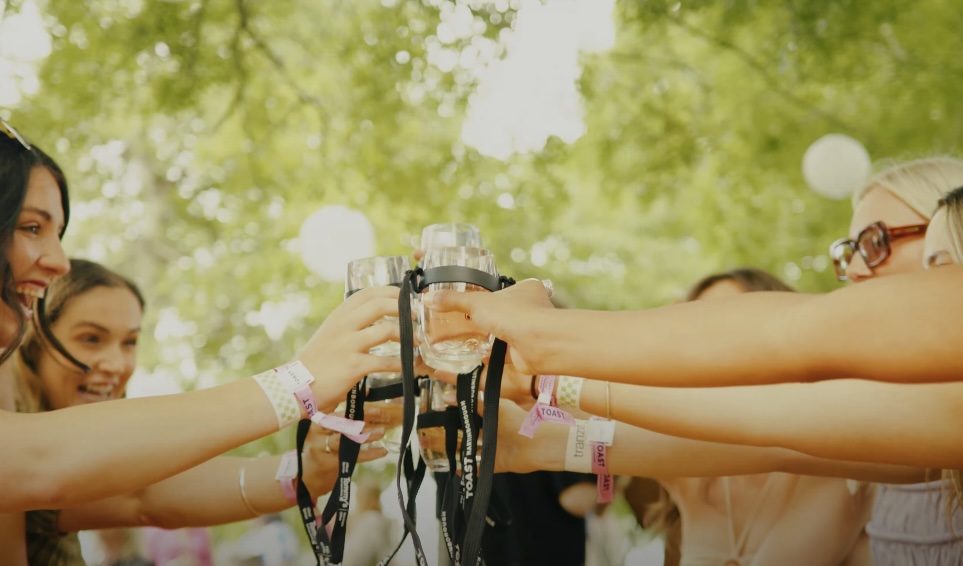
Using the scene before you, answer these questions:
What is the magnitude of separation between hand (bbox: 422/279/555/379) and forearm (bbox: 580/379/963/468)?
48cm

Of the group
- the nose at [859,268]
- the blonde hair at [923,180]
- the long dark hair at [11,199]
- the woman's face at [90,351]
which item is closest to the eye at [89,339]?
the woman's face at [90,351]

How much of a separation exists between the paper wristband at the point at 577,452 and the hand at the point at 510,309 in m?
0.73

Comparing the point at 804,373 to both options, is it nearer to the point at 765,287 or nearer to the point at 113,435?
the point at 113,435

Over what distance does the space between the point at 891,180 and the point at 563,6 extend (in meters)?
5.03

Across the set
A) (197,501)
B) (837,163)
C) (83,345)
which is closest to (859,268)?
(197,501)

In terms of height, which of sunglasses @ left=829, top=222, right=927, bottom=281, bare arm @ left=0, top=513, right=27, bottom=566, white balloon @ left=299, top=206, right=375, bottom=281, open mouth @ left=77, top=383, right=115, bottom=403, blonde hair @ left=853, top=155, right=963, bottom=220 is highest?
white balloon @ left=299, top=206, right=375, bottom=281

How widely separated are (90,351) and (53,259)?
3.30 feet

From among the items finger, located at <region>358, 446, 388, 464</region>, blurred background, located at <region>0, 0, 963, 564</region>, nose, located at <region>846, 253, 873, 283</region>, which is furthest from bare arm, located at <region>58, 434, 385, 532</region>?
blurred background, located at <region>0, 0, 963, 564</region>

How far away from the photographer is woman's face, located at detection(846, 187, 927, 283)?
3.16 metres

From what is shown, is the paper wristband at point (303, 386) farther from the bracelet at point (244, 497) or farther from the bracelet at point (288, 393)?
the bracelet at point (244, 497)

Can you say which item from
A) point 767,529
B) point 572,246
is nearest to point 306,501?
point 767,529

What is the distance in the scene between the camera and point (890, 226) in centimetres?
323

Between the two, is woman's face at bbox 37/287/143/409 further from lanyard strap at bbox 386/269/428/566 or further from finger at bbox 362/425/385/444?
lanyard strap at bbox 386/269/428/566

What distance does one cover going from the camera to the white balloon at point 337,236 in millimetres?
7617
